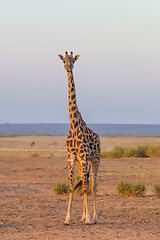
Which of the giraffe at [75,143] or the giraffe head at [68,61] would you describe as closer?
the giraffe at [75,143]

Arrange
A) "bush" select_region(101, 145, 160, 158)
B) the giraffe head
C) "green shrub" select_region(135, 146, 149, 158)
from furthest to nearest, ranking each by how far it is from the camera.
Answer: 1. "green shrub" select_region(135, 146, 149, 158)
2. "bush" select_region(101, 145, 160, 158)
3. the giraffe head

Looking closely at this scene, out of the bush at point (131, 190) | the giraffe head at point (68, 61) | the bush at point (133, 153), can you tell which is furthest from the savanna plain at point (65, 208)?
the bush at point (133, 153)

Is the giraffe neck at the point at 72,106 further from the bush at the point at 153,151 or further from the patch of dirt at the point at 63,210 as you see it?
the bush at the point at 153,151

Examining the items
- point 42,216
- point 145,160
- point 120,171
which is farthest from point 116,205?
point 145,160

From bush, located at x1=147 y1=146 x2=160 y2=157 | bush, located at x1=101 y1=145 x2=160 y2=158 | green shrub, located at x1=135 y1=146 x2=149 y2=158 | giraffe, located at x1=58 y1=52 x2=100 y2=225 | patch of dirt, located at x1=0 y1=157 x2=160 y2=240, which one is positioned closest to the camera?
patch of dirt, located at x1=0 y1=157 x2=160 y2=240

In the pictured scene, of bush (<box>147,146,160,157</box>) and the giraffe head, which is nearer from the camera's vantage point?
the giraffe head

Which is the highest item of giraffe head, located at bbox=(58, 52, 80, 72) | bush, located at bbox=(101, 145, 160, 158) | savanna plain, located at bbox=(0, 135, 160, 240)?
giraffe head, located at bbox=(58, 52, 80, 72)

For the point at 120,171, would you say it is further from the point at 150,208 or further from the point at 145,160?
the point at 150,208

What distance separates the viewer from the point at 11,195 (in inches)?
643

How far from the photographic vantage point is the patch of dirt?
10250 millimetres

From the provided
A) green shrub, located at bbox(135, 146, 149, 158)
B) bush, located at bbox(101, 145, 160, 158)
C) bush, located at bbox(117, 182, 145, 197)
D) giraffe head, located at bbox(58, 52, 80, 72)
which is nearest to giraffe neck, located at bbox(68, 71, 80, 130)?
giraffe head, located at bbox(58, 52, 80, 72)

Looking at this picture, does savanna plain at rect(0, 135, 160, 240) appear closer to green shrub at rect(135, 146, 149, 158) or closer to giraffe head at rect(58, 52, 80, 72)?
giraffe head at rect(58, 52, 80, 72)

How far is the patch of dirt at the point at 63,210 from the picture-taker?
33.6 feet

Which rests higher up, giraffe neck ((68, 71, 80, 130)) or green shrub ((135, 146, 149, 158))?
giraffe neck ((68, 71, 80, 130))
